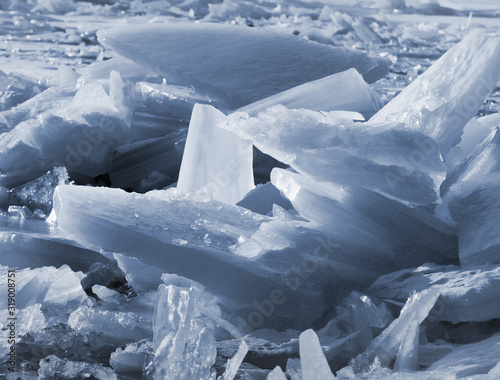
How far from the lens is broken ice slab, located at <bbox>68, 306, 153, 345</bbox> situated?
3.67 feet

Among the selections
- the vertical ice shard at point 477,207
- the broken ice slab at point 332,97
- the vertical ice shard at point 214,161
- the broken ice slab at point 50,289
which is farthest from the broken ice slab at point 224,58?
the broken ice slab at point 50,289

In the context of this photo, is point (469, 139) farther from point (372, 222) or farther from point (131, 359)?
point (131, 359)

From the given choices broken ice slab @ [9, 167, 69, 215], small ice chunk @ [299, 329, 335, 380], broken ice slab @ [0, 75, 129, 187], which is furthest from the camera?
broken ice slab @ [0, 75, 129, 187]

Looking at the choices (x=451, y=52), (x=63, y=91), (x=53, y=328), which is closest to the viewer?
(x=53, y=328)

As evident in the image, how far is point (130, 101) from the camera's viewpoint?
1915 mm

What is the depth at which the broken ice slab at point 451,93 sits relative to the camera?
4.55 feet

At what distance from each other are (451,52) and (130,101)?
0.83 m

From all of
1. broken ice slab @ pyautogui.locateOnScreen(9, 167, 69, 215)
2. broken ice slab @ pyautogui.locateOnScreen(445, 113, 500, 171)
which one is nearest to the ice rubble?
broken ice slab @ pyautogui.locateOnScreen(445, 113, 500, 171)

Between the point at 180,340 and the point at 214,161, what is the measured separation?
0.58 m

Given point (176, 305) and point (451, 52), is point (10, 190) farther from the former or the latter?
point (451, 52)

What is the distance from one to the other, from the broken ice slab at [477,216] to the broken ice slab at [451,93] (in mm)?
148

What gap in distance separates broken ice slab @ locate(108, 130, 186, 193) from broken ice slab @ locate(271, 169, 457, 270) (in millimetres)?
691

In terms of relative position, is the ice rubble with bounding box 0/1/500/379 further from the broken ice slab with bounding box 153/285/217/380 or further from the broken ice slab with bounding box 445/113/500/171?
the broken ice slab with bounding box 445/113/500/171

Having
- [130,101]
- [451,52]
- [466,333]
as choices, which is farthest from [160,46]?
[466,333]
